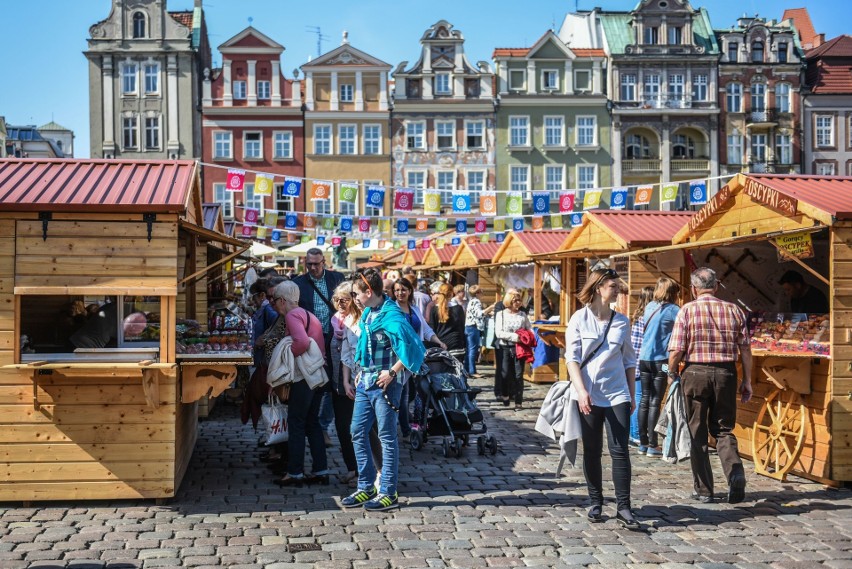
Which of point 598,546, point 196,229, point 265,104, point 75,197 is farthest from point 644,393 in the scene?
point 265,104

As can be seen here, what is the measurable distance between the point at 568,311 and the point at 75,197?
31.0 feet

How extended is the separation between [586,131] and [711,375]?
40173 millimetres

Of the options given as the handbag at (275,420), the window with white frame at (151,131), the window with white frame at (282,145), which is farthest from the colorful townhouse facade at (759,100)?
the handbag at (275,420)

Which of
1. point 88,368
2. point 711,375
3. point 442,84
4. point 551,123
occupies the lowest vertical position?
point 711,375

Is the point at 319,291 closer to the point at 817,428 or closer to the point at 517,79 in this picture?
the point at 817,428

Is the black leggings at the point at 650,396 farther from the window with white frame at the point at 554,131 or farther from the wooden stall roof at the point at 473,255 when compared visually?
the window with white frame at the point at 554,131

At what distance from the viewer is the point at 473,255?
21125 millimetres

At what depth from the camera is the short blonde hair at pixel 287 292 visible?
25.4 ft

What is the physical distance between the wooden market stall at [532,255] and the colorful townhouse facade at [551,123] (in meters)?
26.1

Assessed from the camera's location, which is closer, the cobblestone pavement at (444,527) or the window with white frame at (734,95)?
the cobblestone pavement at (444,527)

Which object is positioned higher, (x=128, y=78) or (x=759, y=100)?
(x=128, y=78)

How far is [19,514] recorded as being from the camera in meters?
6.63

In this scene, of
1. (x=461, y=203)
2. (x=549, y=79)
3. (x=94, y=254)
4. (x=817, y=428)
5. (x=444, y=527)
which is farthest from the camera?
(x=549, y=79)

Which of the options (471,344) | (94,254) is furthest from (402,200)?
(94,254)
